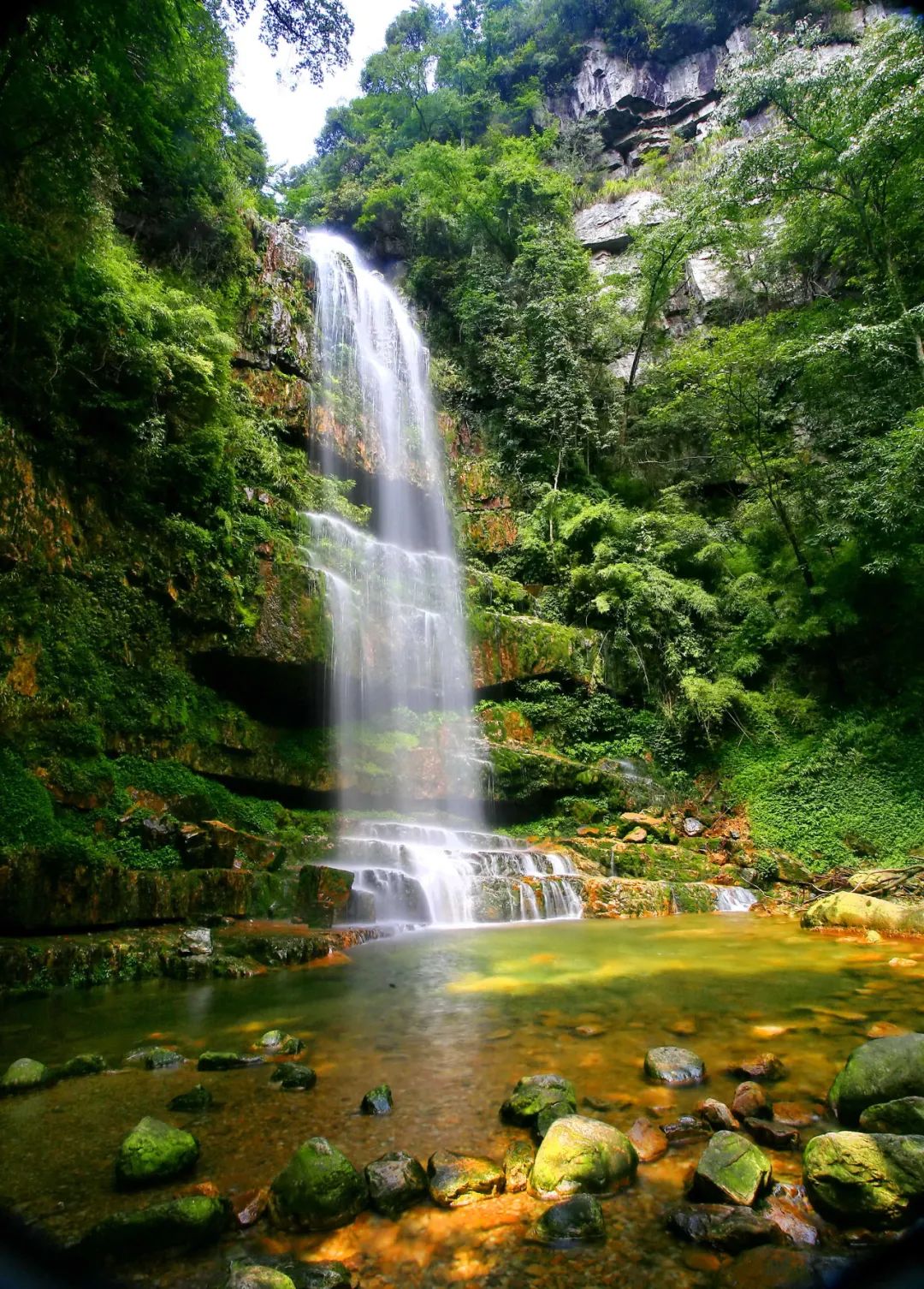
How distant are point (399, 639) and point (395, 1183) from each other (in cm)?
1134

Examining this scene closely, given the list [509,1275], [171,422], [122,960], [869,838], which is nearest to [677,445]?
[869,838]

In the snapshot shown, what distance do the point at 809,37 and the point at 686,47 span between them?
870 inches

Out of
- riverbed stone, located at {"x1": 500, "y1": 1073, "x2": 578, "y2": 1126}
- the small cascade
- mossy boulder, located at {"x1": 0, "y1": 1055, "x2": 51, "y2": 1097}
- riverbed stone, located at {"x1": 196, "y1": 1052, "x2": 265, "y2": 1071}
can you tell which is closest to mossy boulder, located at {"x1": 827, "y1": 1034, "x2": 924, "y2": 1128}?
riverbed stone, located at {"x1": 500, "y1": 1073, "x2": 578, "y2": 1126}

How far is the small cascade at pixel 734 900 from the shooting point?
31.4ft

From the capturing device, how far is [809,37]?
13.4 m

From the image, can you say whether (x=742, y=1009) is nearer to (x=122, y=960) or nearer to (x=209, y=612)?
(x=122, y=960)

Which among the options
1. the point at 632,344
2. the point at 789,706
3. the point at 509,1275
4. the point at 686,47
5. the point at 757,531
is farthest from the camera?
the point at 686,47

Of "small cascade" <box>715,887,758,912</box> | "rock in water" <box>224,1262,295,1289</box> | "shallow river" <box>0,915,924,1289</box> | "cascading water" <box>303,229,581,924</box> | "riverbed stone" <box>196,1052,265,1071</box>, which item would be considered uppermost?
"cascading water" <box>303,229,581,924</box>

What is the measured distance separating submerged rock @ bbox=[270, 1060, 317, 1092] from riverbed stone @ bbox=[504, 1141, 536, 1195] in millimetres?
1230

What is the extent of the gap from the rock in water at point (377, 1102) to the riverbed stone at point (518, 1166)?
708 mm

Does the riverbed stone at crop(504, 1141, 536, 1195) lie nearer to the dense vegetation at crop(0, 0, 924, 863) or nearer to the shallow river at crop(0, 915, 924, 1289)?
the shallow river at crop(0, 915, 924, 1289)

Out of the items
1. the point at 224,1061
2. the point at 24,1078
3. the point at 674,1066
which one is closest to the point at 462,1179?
the point at 674,1066

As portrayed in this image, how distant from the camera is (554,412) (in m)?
19.3

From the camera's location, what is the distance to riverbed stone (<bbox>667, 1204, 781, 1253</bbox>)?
1.95 meters
